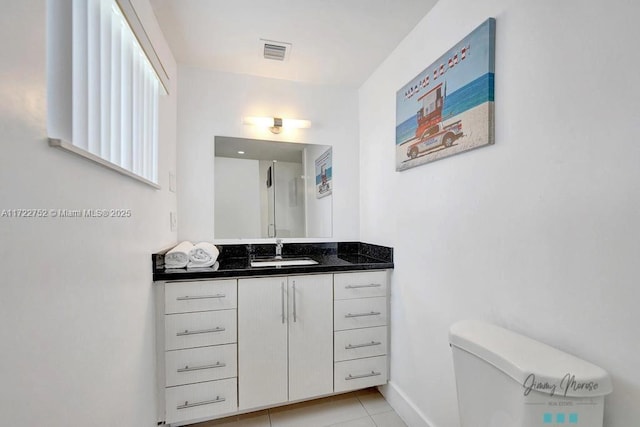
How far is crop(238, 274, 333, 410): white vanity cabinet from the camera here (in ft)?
5.31

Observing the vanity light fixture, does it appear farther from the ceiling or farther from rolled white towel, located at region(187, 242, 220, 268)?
rolled white towel, located at region(187, 242, 220, 268)

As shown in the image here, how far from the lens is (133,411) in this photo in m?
1.15

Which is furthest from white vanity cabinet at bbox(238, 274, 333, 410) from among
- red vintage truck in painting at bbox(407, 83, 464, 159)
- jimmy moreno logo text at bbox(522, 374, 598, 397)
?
jimmy moreno logo text at bbox(522, 374, 598, 397)

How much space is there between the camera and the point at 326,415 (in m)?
1.74

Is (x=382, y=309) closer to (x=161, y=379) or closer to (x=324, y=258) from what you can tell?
(x=324, y=258)

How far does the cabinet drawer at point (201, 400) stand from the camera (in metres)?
1.50

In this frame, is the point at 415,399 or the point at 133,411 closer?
the point at 133,411

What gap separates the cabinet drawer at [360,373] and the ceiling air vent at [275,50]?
216 centimetres

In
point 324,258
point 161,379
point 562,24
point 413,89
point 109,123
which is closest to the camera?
point 562,24

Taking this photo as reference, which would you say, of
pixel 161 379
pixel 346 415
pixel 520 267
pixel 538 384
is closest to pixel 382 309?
pixel 346 415

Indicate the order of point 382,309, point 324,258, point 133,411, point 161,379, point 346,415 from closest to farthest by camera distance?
1. point 133,411
2. point 161,379
3. point 346,415
4. point 382,309
5. point 324,258

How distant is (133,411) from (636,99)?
2.05 m

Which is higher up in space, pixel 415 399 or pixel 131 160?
pixel 131 160

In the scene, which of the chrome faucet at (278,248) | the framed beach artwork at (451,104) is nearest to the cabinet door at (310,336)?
the chrome faucet at (278,248)
